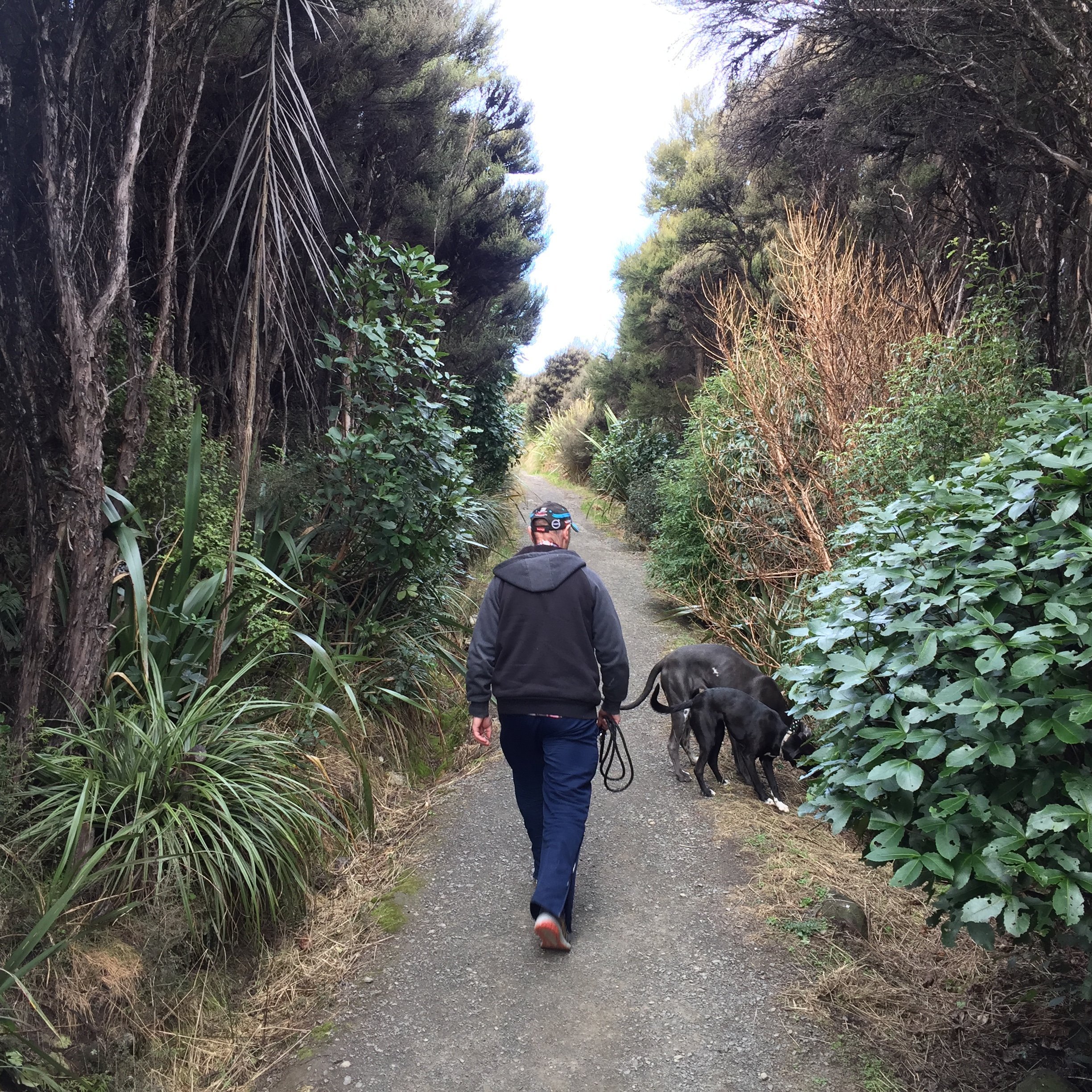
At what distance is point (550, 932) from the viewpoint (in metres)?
3.39

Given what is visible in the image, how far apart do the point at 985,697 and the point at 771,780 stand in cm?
300

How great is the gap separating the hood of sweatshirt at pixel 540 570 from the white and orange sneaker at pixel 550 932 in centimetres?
132

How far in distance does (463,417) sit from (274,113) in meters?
8.53

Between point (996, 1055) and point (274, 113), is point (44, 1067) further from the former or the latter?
point (274, 113)

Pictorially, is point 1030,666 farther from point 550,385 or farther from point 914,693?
point 550,385

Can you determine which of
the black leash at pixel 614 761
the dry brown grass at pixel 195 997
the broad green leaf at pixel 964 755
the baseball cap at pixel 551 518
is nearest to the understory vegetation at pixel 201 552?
the dry brown grass at pixel 195 997

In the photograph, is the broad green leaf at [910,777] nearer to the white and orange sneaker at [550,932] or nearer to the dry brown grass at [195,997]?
the white and orange sneaker at [550,932]

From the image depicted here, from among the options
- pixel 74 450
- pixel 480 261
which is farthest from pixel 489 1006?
pixel 480 261

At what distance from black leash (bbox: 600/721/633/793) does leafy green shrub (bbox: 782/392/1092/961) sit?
55.0 inches

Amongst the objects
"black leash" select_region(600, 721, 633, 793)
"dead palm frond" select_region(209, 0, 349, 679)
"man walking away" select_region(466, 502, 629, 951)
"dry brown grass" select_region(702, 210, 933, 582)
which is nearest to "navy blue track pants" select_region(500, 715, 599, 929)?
"man walking away" select_region(466, 502, 629, 951)

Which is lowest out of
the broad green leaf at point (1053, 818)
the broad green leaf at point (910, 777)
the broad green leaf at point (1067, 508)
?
the broad green leaf at point (1053, 818)

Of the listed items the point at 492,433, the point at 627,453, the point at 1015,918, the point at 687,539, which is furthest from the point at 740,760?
the point at 627,453

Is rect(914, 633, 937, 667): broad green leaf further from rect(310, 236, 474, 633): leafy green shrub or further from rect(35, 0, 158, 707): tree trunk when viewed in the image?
rect(310, 236, 474, 633): leafy green shrub

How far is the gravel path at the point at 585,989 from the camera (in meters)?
2.88
